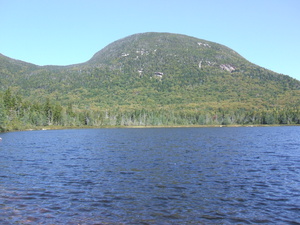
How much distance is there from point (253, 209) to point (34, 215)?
15162 millimetres

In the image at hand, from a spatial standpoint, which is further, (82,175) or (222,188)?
(82,175)

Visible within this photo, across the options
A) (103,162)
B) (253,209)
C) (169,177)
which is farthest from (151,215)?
(103,162)

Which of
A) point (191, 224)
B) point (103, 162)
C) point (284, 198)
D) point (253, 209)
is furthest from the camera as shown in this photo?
point (103, 162)

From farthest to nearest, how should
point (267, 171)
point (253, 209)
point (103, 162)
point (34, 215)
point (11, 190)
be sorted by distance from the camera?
point (103, 162)
point (267, 171)
point (11, 190)
point (253, 209)
point (34, 215)

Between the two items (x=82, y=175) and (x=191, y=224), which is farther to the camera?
(x=82, y=175)

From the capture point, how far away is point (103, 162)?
3972 centimetres

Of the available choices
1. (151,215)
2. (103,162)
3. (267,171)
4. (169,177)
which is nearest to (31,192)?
(151,215)

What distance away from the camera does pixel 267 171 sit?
33.1m

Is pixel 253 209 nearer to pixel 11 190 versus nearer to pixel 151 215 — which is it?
pixel 151 215

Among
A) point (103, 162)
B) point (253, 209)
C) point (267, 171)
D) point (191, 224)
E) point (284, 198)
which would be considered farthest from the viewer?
point (103, 162)

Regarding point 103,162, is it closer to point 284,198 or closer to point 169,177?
point 169,177

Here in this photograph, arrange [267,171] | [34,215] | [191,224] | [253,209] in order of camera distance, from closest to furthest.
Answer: [191,224] < [34,215] < [253,209] < [267,171]

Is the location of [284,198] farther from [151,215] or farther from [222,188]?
[151,215]

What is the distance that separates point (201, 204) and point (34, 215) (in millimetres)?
11773
